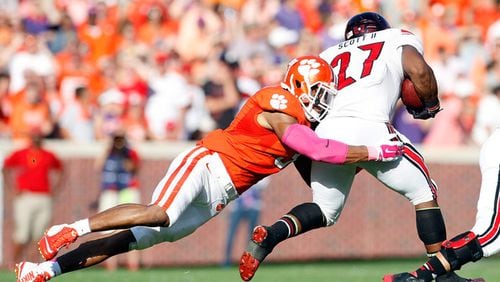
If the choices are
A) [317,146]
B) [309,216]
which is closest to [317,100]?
[317,146]

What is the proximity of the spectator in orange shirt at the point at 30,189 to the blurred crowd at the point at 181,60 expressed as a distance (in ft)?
0.94

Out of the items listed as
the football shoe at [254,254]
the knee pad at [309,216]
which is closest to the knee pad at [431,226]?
the knee pad at [309,216]

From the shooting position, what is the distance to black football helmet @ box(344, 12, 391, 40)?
9.33 metres

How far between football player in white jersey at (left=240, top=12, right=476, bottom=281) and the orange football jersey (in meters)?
0.35

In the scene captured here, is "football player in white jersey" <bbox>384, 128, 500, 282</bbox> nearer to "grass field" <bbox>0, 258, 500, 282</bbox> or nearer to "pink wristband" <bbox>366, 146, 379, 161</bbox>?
"pink wristband" <bbox>366, 146, 379, 161</bbox>

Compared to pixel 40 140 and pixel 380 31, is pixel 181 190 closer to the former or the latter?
pixel 380 31

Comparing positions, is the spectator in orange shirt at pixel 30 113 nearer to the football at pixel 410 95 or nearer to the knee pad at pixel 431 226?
the football at pixel 410 95

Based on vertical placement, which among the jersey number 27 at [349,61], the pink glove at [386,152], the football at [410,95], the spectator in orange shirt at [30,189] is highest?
the jersey number 27 at [349,61]

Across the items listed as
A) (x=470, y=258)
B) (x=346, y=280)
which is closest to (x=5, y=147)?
(x=346, y=280)

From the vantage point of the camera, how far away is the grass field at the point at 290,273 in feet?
40.4

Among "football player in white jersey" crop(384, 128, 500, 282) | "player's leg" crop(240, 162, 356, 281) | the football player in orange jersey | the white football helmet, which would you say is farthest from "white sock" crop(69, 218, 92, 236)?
"football player in white jersey" crop(384, 128, 500, 282)

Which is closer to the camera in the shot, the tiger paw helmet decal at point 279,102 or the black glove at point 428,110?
the tiger paw helmet decal at point 279,102

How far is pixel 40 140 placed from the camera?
1404cm

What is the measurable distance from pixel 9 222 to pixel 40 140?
99 cm
